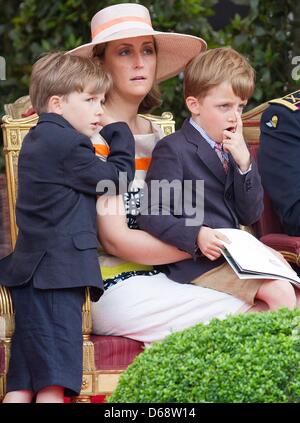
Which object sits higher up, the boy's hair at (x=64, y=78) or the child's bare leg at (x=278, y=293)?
the boy's hair at (x=64, y=78)

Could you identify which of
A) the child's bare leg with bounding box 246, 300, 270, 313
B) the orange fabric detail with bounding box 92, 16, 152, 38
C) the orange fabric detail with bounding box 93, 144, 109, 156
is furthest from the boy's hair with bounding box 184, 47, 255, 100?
the child's bare leg with bounding box 246, 300, 270, 313

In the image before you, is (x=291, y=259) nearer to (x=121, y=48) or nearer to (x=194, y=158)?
(x=194, y=158)

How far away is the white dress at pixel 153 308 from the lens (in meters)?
4.89

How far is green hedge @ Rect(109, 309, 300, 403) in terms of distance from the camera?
11.7ft

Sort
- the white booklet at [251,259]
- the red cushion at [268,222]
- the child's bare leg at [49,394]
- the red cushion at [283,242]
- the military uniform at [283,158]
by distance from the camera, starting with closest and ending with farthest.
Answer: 1. the child's bare leg at [49,394]
2. the white booklet at [251,259]
3. the red cushion at [283,242]
4. the military uniform at [283,158]
5. the red cushion at [268,222]

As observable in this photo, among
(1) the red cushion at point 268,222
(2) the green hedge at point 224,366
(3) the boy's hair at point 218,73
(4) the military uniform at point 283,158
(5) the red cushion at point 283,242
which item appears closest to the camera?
(2) the green hedge at point 224,366

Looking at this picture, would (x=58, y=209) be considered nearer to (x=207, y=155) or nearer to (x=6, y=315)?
(x=6, y=315)

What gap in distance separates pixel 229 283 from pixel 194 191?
386 millimetres

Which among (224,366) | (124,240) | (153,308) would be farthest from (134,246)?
(224,366)

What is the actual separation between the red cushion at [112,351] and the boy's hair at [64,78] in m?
0.91

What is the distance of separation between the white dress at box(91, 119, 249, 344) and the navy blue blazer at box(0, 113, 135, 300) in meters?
0.16

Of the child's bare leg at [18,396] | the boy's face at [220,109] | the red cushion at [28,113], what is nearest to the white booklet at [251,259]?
the boy's face at [220,109]

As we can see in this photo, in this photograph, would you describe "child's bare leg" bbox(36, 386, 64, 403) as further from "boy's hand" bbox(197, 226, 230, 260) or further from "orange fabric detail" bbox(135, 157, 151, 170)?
"orange fabric detail" bbox(135, 157, 151, 170)

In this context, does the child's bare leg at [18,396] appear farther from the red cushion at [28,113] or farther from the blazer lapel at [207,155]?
the red cushion at [28,113]
